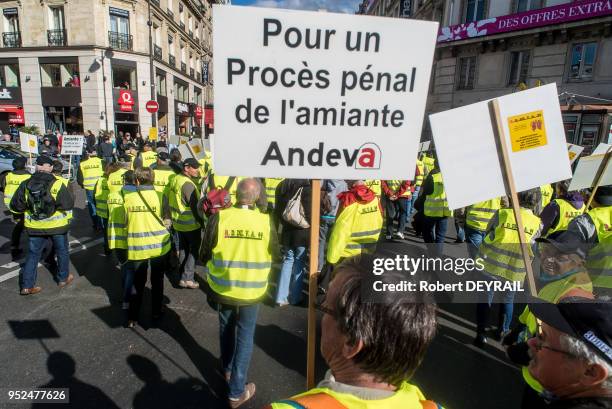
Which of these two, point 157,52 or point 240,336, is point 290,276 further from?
point 157,52

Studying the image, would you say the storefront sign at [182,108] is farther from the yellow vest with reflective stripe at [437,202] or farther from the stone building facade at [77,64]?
the yellow vest with reflective stripe at [437,202]

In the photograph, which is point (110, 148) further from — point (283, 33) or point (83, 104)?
point (283, 33)

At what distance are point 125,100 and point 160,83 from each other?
4.37 meters

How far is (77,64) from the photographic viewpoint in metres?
23.8

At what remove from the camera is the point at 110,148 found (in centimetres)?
1485

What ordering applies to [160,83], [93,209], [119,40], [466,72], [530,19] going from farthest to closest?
1. [160,83]
2. [119,40]
3. [466,72]
4. [530,19]
5. [93,209]

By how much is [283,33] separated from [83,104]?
89.3ft

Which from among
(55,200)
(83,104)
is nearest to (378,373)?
(55,200)

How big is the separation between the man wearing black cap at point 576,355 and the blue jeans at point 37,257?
17.6 ft

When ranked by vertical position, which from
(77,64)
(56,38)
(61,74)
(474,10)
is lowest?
(61,74)

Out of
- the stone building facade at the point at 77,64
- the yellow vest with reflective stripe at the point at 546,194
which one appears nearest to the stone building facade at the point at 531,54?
the yellow vest with reflective stripe at the point at 546,194

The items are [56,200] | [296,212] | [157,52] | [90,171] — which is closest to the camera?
[296,212]

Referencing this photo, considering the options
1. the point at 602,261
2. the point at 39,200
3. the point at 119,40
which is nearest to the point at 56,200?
the point at 39,200

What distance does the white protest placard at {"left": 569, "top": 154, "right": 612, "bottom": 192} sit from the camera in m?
3.55
